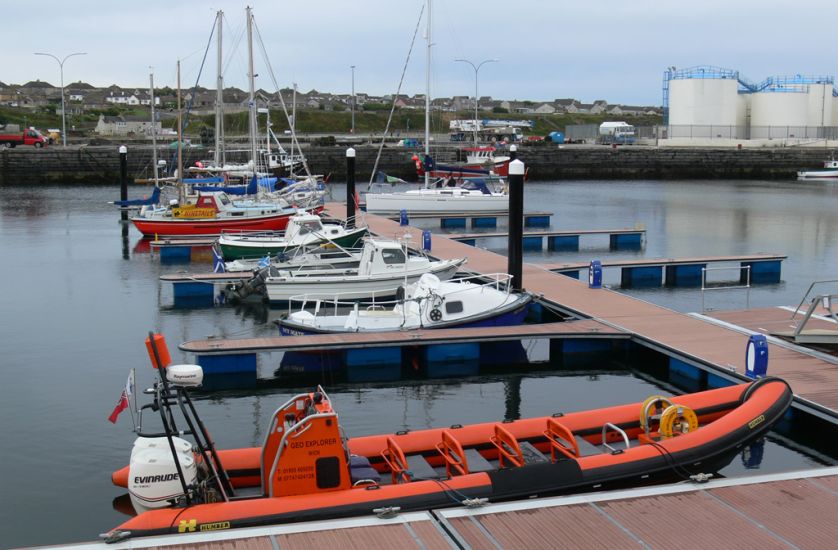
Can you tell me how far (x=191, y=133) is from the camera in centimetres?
10188

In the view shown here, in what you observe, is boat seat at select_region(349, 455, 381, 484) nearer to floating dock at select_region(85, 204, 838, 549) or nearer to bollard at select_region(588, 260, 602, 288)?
floating dock at select_region(85, 204, 838, 549)

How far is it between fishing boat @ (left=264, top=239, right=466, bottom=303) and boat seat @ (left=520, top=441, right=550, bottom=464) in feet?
34.5

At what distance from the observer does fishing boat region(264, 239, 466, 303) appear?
21844 mm

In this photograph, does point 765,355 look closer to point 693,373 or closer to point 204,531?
point 693,373

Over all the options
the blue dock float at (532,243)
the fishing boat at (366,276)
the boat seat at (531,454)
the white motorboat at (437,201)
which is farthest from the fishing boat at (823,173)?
the boat seat at (531,454)

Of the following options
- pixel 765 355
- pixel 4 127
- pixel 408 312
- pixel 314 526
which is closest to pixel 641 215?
pixel 408 312

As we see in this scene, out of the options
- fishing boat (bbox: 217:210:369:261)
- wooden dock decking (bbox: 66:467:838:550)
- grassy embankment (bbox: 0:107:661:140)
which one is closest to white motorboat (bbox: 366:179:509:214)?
fishing boat (bbox: 217:210:369:261)

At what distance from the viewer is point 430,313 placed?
18344 millimetres

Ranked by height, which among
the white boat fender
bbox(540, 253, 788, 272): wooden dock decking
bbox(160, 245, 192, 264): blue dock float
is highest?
the white boat fender

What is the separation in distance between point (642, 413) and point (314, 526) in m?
4.91

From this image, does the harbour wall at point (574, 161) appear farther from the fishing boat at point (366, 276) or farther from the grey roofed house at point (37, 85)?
the grey roofed house at point (37, 85)

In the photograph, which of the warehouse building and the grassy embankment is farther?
the grassy embankment

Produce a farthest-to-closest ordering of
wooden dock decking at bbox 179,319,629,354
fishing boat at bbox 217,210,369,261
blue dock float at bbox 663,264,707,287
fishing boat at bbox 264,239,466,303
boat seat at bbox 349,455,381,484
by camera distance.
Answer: blue dock float at bbox 663,264,707,287, fishing boat at bbox 217,210,369,261, fishing boat at bbox 264,239,466,303, wooden dock decking at bbox 179,319,629,354, boat seat at bbox 349,455,381,484

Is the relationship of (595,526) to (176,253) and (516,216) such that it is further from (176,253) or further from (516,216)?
(176,253)
